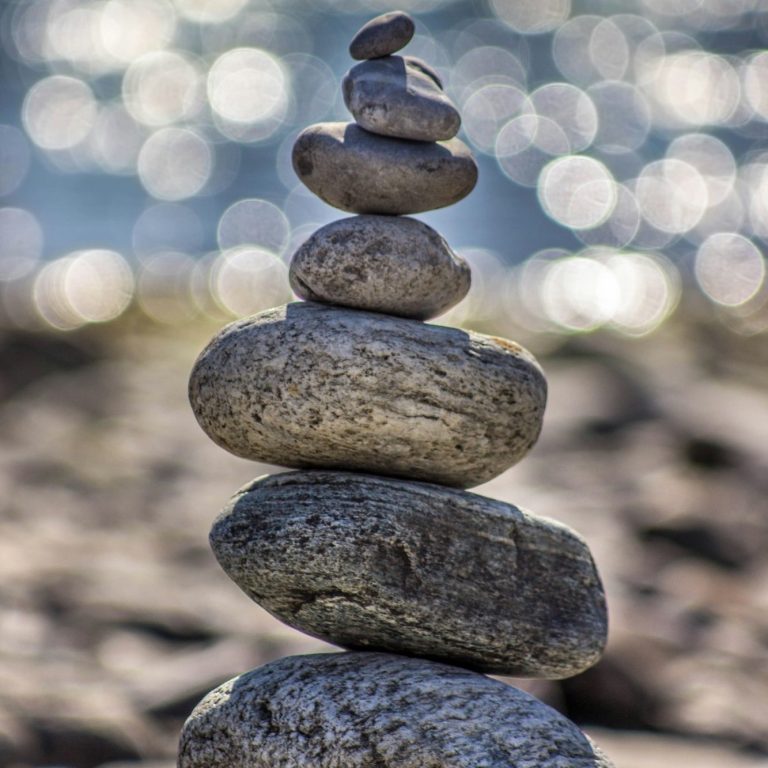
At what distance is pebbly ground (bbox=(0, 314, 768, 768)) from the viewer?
7.10 metres

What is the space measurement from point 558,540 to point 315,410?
3.54 ft

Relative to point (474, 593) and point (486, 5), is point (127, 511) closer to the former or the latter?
point (474, 593)

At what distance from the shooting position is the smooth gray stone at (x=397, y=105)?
13.9 feet

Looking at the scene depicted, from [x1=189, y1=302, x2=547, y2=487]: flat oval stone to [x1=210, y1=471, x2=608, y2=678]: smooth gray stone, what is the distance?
0.13m

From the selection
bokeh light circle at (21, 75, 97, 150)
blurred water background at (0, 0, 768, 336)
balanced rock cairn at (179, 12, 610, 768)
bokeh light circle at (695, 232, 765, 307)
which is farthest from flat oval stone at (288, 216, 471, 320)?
bokeh light circle at (21, 75, 97, 150)

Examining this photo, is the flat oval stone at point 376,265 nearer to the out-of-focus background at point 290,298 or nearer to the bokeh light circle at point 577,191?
the out-of-focus background at point 290,298

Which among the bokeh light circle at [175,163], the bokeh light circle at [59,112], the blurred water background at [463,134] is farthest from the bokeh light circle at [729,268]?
the bokeh light circle at [59,112]

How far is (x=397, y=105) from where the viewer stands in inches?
167

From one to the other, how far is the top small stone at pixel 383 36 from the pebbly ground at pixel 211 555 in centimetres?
387

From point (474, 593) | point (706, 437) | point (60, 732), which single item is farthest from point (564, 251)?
point (474, 593)

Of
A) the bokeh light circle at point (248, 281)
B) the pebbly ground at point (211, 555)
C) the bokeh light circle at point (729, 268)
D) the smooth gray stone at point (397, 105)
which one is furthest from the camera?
the bokeh light circle at point (729, 268)

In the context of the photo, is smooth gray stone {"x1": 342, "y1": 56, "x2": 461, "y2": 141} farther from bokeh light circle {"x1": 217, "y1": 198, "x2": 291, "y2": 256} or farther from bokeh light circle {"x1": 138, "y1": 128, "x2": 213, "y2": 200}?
bokeh light circle {"x1": 138, "y1": 128, "x2": 213, "y2": 200}

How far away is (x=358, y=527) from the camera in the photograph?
410 cm

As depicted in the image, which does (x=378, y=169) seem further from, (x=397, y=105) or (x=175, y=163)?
(x=175, y=163)
